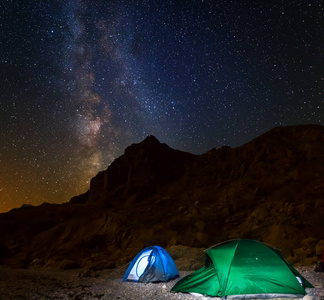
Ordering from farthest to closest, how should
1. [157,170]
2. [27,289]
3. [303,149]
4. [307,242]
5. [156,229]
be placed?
[157,170] → [303,149] → [156,229] → [307,242] → [27,289]

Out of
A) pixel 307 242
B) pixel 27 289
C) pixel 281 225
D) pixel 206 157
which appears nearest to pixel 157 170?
pixel 206 157

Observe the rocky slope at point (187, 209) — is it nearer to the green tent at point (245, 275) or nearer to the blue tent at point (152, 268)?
the blue tent at point (152, 268)

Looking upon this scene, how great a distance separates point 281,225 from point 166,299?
79.9 feet

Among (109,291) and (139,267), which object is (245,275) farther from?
(139,267)

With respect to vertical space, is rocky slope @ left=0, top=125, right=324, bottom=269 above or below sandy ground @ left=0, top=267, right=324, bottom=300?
above

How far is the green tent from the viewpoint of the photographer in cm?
898

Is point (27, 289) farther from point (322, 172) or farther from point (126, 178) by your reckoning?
point (126, 178)

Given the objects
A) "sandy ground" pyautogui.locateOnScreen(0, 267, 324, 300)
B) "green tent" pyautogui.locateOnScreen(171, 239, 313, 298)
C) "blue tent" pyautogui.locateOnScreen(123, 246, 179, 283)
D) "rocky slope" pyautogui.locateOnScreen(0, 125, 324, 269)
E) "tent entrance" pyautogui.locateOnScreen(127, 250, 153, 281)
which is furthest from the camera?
"rocky slope" pyautogui.locateOnScreen(0, 125, 324, 269)

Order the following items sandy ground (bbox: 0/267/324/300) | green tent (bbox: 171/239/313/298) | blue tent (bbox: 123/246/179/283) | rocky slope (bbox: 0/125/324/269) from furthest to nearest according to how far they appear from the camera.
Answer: rocky slope (bbox: 0/125/324/269), blue tent (bbox: 123/246/179/283), sandy ground (bbox: 0/267/324/300), green tent (bbox: 171/239/313/298)

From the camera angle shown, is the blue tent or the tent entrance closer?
the blue tent

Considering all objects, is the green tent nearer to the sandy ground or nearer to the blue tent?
the sandy ground

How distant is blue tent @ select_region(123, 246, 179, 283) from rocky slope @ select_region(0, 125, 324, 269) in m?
9.38

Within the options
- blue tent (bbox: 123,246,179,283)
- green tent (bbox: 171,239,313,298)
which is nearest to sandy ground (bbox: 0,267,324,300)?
blue tent (bbox: 123,246,179,283)

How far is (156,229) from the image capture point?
36250 mm
